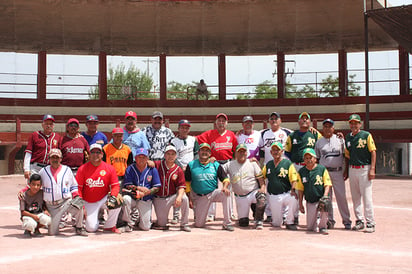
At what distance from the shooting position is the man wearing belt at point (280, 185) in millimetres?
8336

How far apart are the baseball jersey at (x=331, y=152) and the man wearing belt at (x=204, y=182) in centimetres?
190

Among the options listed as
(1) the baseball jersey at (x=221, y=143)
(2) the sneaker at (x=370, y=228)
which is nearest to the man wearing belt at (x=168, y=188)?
(1) the baseball jersey at (x=221, y=143)

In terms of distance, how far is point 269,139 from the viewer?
30.8 feet

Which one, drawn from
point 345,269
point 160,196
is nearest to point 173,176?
point 160,196

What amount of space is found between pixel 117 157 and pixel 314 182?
11.8 feet

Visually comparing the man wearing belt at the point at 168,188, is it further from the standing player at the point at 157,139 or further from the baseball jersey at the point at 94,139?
the baseball jersey at the point at 94,139

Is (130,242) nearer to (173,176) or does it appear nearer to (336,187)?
(173,176)

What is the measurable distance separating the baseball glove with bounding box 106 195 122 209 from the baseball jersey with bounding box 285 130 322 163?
11.5 ft

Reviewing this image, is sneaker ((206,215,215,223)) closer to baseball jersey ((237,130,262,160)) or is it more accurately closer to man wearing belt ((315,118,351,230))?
baseball jersey ((237,130,262,160))

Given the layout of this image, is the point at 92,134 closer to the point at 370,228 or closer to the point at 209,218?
the point at 209,218

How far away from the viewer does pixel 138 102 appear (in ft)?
83.9

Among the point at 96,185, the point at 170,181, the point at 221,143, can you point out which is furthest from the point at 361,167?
the point at 96,185

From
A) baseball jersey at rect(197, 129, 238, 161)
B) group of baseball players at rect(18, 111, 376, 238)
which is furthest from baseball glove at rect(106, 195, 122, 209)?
baseball jersey at rect(197, 129, 238, 161)

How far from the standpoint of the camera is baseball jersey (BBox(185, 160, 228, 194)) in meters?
8.38
